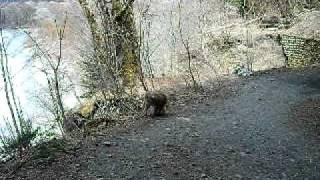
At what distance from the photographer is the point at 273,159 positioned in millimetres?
8023

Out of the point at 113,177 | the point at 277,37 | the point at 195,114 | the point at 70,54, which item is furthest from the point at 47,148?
the point at 277,37

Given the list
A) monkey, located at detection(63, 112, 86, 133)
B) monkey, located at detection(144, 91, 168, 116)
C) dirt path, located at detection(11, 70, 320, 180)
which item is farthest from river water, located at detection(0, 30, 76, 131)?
dirt path, located at detection(11, 70, 320, 180)

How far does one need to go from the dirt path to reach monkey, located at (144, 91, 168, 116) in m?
0.33

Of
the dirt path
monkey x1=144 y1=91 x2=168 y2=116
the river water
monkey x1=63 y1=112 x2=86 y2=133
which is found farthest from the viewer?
the river water

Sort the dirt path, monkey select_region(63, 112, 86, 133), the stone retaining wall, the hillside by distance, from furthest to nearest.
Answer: the stone retaining wall < monkey select_region(63, 112, 86, 133) < the hillside < the dirt path

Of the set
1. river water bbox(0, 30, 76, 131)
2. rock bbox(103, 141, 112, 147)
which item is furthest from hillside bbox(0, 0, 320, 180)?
river water bbox(0, 30, 76, 131)

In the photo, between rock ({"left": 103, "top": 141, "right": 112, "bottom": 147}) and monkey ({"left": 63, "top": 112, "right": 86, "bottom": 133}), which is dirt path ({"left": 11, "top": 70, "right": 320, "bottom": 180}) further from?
monkey ({"left": 63, "top": 112, "right": 86, "bottom": 133})

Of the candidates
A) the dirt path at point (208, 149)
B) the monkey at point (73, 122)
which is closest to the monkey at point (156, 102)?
the dirt path at point (208, 149)

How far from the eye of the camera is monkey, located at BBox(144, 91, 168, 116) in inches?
417

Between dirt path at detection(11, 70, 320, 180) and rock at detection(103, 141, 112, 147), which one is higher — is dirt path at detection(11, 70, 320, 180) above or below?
below

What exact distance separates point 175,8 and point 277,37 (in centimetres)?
541

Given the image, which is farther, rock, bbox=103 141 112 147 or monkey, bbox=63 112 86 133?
monkey, bbox=63 112 86 133

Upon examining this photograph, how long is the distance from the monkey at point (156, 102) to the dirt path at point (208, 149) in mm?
335

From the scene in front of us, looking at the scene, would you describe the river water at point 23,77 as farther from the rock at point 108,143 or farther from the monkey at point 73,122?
the rock at point 108,143
